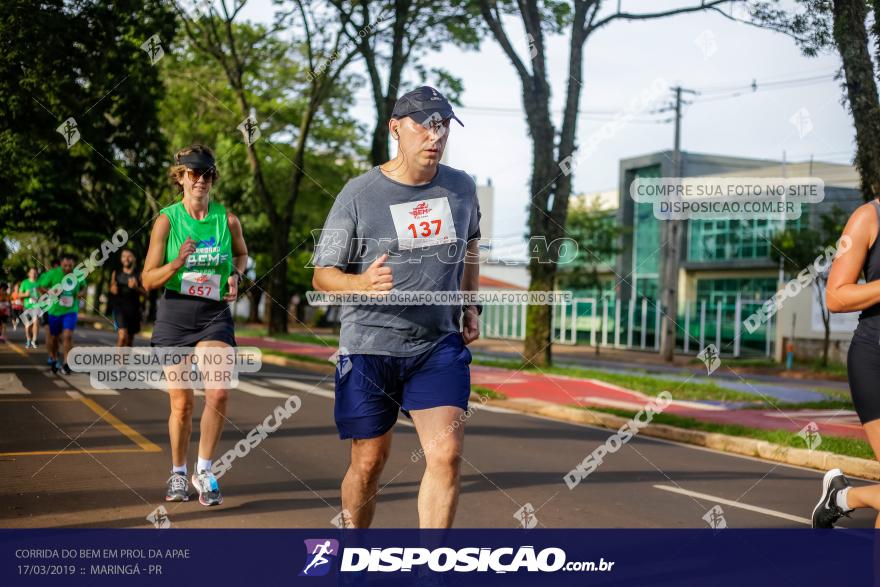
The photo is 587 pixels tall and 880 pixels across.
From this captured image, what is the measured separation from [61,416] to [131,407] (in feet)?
3.97

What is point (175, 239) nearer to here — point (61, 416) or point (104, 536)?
point (104, 536)

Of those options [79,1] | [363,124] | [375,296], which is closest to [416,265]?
[375,296]

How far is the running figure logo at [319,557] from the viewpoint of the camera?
4.33 meters

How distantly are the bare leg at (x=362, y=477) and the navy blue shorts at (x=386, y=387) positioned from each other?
0.17 ft

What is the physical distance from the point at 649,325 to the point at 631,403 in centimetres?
2993

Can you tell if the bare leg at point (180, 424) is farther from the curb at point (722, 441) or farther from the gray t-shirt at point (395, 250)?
the curb at point (722, 441)

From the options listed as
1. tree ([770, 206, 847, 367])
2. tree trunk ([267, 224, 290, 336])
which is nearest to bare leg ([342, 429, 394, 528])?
tree ([770, 206, 847, 367])

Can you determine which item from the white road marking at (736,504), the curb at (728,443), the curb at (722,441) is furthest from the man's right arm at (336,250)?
the curb at (722,441)

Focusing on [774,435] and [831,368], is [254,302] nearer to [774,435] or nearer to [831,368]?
[831,368]

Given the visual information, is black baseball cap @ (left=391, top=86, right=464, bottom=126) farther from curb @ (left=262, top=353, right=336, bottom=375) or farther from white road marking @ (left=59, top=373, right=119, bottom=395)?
curb @ (left=262, top=353, right=336, bottom=375)

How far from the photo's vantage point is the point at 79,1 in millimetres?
16734

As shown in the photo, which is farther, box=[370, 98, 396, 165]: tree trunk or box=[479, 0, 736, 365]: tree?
box=[370, 98, 396, 165]: tree trunk

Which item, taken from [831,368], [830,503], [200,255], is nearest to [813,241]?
[831,368]

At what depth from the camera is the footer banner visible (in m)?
4.27
